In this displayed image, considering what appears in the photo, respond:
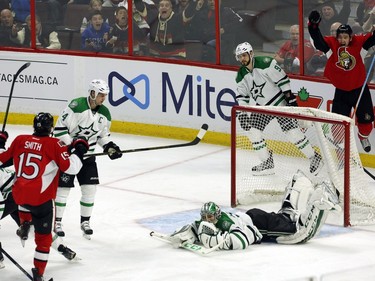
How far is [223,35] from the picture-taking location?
11.1 m

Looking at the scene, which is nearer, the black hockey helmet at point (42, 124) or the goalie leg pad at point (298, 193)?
the black hockey helmet at point (42, 124)

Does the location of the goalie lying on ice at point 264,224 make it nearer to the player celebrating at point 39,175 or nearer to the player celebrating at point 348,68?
the player celebrating at point 39,175

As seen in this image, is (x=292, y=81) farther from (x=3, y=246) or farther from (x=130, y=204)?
(x=3, y=246)

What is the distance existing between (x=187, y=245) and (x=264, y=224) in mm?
517

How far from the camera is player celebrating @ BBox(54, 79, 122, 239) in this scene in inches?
307

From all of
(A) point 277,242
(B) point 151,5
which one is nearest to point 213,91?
(B) point 151,5

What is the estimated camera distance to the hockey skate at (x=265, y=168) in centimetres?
899

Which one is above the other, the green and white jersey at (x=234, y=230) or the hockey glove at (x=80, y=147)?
the hockey glove at (x=80, y=147)

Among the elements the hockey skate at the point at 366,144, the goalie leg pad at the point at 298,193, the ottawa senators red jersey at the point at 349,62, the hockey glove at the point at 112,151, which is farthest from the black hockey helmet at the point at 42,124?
the hockey skate at the point at 366,144

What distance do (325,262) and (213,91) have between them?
12.7ft

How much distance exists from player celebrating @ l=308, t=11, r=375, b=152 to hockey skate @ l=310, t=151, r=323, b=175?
3.38 feet

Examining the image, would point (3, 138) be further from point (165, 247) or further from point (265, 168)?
point (265, 168)

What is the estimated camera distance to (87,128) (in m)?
7.84

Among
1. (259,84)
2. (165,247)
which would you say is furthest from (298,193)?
(259,84)
